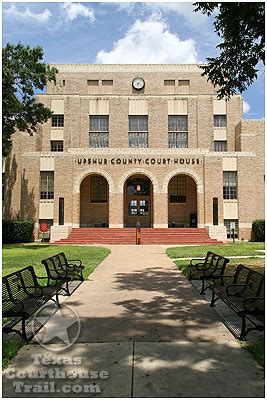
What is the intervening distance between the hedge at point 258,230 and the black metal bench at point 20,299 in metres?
24.2

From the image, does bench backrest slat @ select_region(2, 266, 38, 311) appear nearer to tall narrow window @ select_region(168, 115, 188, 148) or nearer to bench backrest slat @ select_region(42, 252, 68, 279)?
bench backrest slat @ select_region(42, 252, 68, 279)

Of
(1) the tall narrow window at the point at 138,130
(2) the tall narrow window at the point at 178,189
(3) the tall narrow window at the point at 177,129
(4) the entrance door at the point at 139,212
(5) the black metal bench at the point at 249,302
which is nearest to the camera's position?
(5) the black metal bench at the point at 249,302

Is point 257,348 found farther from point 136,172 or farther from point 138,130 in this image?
point 138,130

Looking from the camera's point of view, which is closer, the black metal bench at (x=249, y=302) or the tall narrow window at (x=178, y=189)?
the black metal bench at (x=249, y=302)

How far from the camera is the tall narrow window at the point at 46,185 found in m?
30.7

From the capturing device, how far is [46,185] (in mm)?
30766

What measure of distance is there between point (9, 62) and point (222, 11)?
17.1 meters

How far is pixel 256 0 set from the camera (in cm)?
812

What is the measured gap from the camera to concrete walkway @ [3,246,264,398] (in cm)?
397

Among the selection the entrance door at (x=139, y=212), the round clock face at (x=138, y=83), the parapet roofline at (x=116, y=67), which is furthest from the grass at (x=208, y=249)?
the parapet roofline at (x=116, y=67)

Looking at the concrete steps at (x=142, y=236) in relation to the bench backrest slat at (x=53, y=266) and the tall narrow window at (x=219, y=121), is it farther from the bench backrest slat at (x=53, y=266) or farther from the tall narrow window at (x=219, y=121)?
the bench backrest slat at (x=53, y=266)

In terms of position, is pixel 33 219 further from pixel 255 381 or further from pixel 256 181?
pixel 255 381

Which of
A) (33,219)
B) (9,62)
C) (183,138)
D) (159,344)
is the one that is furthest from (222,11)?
(183,138)

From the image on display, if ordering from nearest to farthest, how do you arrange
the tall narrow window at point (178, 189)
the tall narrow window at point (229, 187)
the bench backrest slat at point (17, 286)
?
the bench backrest slat at point (17, 286), the tall narrow window at point (229, 187), the tall narrow window at point (178, 189)
